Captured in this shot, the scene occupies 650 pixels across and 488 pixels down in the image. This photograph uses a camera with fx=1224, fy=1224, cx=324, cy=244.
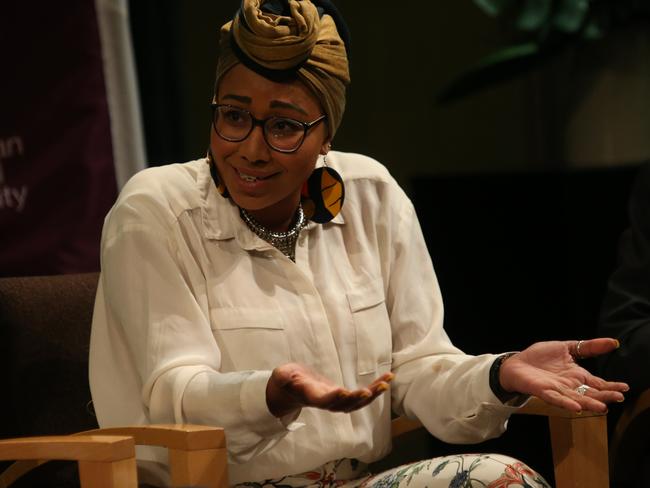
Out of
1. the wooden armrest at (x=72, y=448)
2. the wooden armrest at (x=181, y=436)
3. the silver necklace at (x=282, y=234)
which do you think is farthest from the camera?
the silver necklace at (x=282, y=234)

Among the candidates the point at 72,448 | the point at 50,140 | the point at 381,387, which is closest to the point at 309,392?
the point at 381,387

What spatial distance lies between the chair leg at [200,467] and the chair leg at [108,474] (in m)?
0.12

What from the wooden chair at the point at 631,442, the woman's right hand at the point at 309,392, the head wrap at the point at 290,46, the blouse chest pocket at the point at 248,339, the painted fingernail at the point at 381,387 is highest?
the head wrap at the point at 290,46

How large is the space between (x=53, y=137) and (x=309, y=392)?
187 cm

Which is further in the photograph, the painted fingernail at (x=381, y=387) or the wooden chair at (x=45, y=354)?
the wooden chair at (x=45, y=354)

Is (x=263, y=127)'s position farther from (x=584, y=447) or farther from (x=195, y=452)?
(x=584, y=447)

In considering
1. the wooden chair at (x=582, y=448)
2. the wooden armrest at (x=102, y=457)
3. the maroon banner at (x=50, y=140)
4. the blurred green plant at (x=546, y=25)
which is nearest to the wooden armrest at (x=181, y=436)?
the wooden armrest at (x=102, y=457)

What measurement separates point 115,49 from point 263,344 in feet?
5.19

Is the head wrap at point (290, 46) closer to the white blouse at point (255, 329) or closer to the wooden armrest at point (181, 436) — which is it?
the white blouse at point (255, 329)

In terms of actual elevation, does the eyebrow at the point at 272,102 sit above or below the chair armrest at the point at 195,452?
above

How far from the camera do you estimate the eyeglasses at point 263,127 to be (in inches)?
94.4

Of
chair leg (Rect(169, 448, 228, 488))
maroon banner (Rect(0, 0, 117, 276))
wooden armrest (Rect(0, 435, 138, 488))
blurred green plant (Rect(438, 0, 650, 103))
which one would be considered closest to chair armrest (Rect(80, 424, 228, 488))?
chair leg (Rect(169, 448, 228, 488))

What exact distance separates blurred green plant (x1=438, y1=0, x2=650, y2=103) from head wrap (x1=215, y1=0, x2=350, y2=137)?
209 centimetres

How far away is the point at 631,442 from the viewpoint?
2.86 meters
